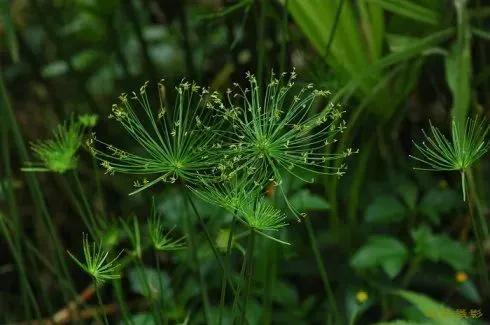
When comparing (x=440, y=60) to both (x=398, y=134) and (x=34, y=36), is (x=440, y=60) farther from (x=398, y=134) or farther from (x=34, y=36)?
(x=34, y=36)

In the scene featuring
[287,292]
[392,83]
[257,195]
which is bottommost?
[287,292]

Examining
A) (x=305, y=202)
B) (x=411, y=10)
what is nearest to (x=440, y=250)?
(x=305, y=202)

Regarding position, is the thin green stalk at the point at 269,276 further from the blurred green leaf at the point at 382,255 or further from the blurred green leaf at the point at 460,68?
the blurred green leaf at the point at 460,68

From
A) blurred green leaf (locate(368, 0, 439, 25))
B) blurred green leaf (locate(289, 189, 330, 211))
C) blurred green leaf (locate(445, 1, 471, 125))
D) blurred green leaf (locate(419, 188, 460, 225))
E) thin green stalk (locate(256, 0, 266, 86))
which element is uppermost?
thin green stalk (locate(256, 0, 266, 86))

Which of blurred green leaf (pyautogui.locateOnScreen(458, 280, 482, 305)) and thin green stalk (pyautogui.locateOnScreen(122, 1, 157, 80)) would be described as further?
thin green stalk (pyautogui.locateOnScreen(122, 1, 157, 80))

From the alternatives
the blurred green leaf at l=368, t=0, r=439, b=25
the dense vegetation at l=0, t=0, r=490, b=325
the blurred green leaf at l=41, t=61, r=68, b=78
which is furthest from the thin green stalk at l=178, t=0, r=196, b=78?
the blurred green leaf at l=368, t=0, r=439, b=25

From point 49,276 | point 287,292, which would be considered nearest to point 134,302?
point 49,276

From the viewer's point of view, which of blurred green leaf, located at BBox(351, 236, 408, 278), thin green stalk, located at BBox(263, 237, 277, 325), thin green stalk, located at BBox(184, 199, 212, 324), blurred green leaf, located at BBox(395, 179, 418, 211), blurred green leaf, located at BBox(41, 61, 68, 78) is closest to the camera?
thin green stalk, located at BBox(184, 199, 212, 324)

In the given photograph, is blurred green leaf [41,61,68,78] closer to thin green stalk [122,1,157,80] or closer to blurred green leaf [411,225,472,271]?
thin green stalk [122,1,157,80]
